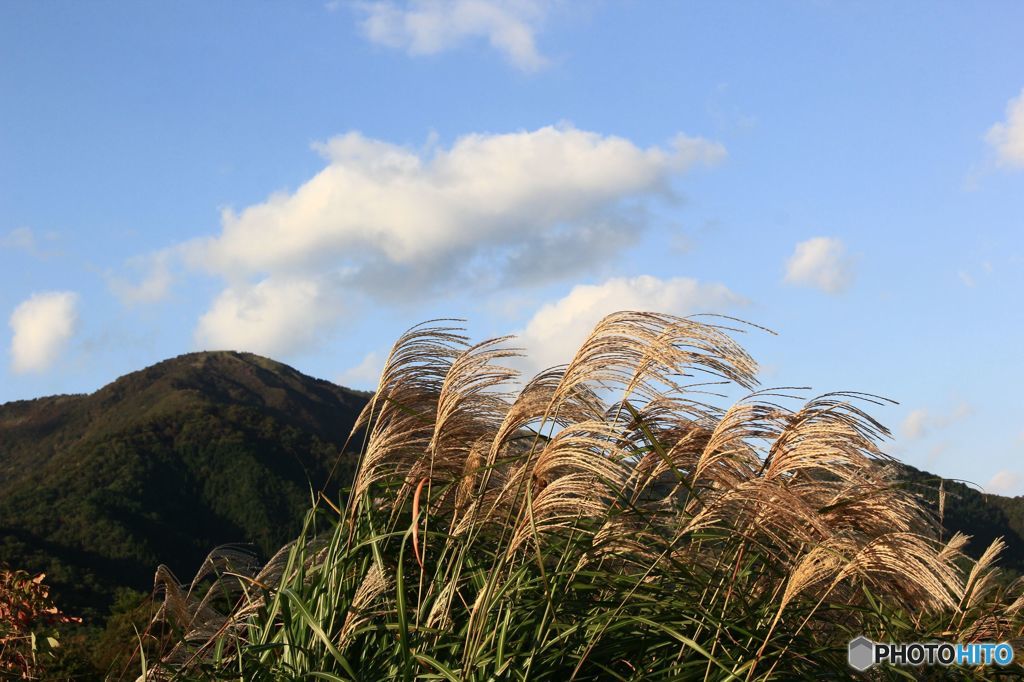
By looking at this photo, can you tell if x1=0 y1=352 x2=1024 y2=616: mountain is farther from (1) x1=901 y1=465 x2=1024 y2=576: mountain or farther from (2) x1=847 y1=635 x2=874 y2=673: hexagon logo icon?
(2) x1=847 y1=635 x2=874 y2=673: hexagon logo icon

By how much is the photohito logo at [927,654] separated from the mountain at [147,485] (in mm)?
18583

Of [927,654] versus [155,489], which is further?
[155,489]

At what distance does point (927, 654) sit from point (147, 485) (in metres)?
40.8

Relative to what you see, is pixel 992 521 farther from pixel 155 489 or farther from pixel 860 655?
pixel 155 489

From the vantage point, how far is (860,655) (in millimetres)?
4070

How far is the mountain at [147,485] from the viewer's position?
100 feet

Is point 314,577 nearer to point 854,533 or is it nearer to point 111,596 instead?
point 854,533

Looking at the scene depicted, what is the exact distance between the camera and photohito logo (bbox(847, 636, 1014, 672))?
4.08 m

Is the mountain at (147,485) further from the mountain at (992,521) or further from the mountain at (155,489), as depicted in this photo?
the mountain at (992,521)

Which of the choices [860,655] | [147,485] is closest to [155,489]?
[147,485]

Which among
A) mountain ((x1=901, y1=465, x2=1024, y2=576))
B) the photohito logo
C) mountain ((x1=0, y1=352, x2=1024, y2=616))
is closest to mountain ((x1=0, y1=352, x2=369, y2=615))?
mountain ((x1=0, y1=352, x2=1024, y2=616))

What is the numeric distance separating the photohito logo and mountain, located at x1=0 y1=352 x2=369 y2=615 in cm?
1858

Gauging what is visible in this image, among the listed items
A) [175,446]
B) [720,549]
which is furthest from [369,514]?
[175,446]

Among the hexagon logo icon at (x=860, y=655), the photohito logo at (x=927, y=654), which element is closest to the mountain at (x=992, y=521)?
the photohito logo at (x=927, y=654)
